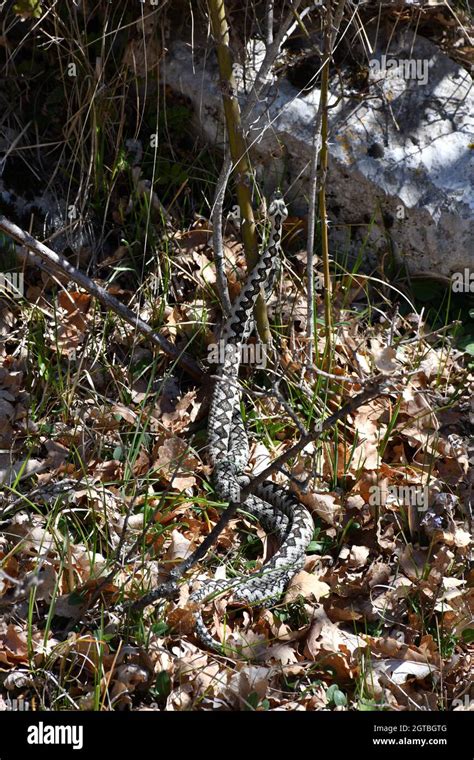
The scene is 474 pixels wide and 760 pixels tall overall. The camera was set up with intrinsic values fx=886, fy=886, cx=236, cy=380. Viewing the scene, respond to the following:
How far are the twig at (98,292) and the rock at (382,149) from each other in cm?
142

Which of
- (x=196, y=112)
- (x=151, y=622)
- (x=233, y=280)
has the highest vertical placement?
(x=196, y=112)

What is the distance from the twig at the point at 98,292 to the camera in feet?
16.1

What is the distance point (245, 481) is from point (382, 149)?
8.40 ft

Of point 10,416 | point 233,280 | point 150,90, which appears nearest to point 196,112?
point 150,90

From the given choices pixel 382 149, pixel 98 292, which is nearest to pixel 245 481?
pixel 98 292

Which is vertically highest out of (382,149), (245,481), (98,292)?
(382,149)

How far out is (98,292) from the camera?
17.2 ft

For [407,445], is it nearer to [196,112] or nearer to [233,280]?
[233,280]

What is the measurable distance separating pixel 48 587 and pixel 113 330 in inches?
74.4

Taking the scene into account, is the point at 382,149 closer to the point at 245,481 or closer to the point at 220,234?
the point at 220,234

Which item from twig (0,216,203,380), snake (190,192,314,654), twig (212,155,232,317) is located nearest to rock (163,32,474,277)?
snake (190,192,314,654)

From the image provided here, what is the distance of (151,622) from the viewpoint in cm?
424
